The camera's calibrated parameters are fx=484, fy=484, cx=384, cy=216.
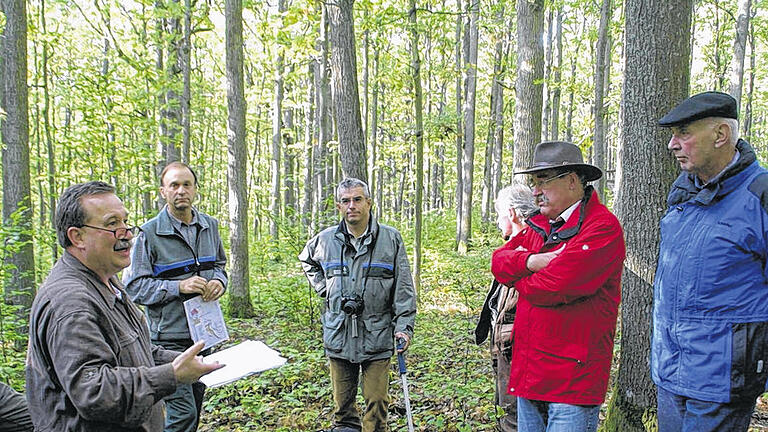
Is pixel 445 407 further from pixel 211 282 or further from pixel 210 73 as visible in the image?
pixel 210 73

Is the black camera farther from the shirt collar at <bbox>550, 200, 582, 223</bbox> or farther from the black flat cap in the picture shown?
the black flat cap

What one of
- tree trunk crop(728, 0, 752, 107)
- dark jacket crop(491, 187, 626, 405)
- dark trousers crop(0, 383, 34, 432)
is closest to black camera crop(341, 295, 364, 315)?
dark jacket crop(491, 187, 626, 405)

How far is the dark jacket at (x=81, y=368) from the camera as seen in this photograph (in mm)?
1923

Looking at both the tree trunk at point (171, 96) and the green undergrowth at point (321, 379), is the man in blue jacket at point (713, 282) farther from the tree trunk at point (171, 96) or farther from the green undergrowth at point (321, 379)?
the tree trunk at point (171, 96)

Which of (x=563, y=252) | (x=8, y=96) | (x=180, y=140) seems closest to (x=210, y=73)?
(x=180, y=140)

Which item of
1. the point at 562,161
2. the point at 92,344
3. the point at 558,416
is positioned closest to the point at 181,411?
the point at 92,344

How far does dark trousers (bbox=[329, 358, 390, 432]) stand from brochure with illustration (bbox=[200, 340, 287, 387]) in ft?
4.11

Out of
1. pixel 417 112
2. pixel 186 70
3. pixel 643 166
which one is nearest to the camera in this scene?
pixel 643 166

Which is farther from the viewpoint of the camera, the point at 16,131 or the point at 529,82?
the point at 16,131

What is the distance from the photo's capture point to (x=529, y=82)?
297 inches

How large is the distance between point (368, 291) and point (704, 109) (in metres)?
2.68

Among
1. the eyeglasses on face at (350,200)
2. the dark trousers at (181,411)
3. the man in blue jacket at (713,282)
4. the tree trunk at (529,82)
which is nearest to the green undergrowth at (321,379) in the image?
the dark trousers at (181,411)

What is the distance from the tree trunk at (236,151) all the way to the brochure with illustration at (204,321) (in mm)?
5371

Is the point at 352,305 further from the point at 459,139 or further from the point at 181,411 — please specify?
the point at 459,139
